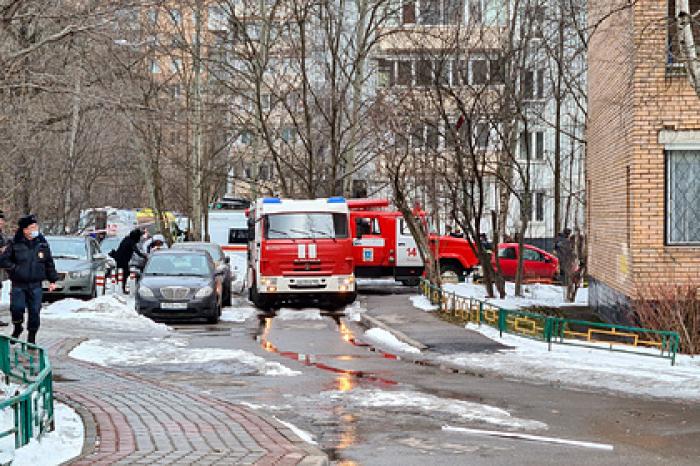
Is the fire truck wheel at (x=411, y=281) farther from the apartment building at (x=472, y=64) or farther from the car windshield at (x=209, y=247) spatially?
the car windshield at (x=209, y=247)

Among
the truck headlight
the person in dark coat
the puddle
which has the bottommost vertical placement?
the puddle

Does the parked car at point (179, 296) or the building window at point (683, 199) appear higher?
the building window at point (683, 199)

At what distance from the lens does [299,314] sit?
87.6 feet

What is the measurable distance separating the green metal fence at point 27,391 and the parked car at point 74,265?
1563 centimetres

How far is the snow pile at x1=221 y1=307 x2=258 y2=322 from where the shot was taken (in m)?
25.7

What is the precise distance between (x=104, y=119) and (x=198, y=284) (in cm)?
1979

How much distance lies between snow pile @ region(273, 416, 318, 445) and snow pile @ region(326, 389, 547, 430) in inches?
55.7

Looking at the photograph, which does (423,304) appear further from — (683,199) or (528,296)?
(683,199)

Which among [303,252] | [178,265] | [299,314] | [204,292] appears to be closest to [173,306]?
[204,292]

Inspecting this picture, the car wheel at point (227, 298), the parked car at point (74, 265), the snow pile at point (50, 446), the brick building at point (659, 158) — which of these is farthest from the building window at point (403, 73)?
the snow pile at point (50, 446)

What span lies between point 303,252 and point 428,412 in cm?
1662

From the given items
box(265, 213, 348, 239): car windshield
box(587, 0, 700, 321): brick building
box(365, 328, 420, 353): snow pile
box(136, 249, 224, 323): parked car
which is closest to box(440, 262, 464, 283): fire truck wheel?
box(265, 213, 348, 239): car windshield

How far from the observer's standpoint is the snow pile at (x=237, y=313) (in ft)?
84.3

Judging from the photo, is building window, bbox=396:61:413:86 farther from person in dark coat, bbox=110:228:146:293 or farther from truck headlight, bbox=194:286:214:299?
truck headlight, bbox=194:286:214:299
